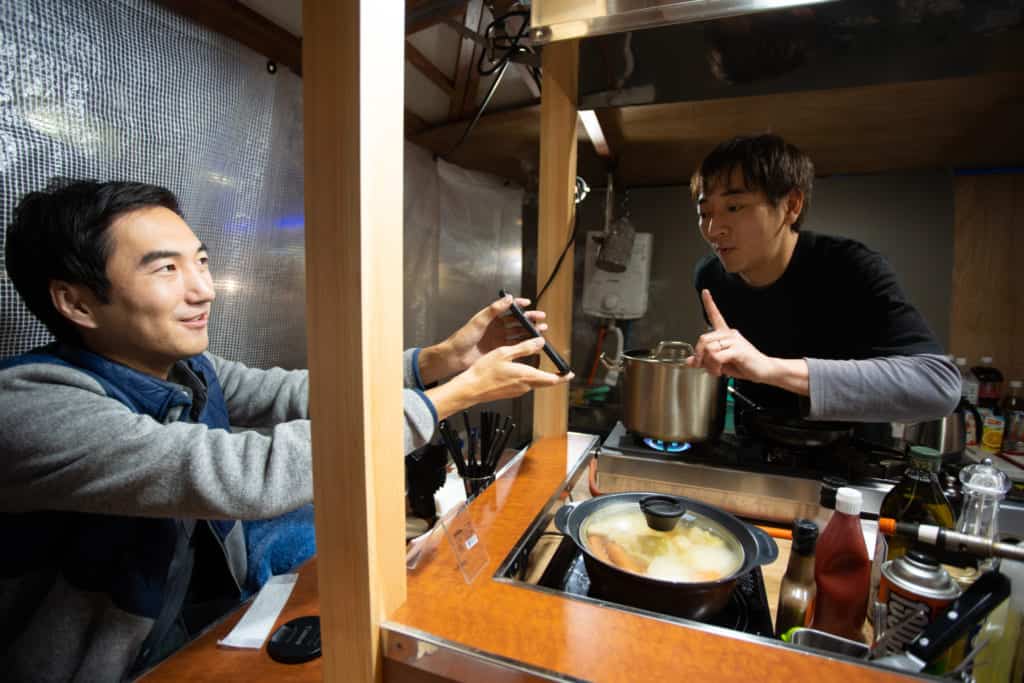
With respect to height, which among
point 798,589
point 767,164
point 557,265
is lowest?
point 798,589

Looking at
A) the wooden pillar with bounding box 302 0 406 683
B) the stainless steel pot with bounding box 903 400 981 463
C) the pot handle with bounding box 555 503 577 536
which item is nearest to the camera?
the wooden pillar with bounding box 302 0 406 683

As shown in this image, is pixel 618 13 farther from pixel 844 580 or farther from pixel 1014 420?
pixel 1014 420

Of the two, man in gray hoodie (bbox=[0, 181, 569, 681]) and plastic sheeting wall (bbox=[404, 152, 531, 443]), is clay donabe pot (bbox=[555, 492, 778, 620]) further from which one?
plastic sheeting wall (bbox=[404, 152, 531, 443])

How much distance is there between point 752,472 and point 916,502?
31 cm

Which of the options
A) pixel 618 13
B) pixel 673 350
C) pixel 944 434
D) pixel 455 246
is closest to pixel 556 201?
pixel 618 13

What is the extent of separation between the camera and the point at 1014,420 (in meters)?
1.77

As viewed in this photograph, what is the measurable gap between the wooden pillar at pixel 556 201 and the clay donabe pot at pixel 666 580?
441 mm

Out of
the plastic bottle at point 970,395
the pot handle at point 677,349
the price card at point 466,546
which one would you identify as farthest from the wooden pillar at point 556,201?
the plastic bottle at point 970,395

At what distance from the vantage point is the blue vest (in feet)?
2.38

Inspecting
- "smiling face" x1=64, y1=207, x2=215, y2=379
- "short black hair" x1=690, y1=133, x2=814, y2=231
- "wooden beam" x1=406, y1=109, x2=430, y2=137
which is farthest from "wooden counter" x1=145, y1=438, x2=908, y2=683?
"wooden beam" x1=406, y1=109, x2=430, y2=137

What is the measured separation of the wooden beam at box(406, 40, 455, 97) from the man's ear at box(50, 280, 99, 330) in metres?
1.10

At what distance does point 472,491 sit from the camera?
951 mm

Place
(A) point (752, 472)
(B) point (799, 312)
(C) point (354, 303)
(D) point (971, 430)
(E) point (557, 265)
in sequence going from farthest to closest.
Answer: (D) point (971, 430) → (B) point (799, 312) → (E) point (557, 265) → (A) point (752, 472) → (C) point (354, 303)

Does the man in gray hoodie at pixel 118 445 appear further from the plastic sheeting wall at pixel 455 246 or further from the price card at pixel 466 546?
the plastic sheeting wall at pixel 455 246
